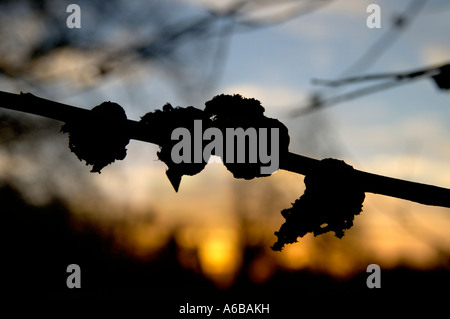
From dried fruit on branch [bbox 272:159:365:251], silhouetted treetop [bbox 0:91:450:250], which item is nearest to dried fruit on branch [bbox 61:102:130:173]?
silhouetted treetop [bbox 0:91:450:250]

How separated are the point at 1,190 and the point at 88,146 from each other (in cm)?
2505

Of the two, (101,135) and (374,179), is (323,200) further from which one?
(101,135)

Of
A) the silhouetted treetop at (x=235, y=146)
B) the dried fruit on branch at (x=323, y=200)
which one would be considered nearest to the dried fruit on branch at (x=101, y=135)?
the silhouetted treetop at (x=235, y=146)

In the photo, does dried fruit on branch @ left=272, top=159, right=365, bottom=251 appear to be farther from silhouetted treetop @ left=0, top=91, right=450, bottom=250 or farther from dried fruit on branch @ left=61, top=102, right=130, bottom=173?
dried fruit on branch @ left=61, top=102, right=130, bottom=173

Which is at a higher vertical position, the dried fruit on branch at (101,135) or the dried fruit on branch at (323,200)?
the dried fruit on branch at (101,135)

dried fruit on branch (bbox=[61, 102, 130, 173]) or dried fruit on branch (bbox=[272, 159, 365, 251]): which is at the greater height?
dried fruit on branch (bbox=[61, 102, 130, 173])

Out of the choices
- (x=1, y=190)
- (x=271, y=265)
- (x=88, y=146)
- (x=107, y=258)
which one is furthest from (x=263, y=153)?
(x=271, y=265)

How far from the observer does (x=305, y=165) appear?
1.07 metres

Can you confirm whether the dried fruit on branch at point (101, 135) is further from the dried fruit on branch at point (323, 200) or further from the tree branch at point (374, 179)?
the dried fruit on branch at point (323, 200)

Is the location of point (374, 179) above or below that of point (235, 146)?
below

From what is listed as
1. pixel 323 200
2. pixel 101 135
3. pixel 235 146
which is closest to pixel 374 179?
pixel 323 200

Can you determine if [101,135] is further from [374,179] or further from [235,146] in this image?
[374,179]
